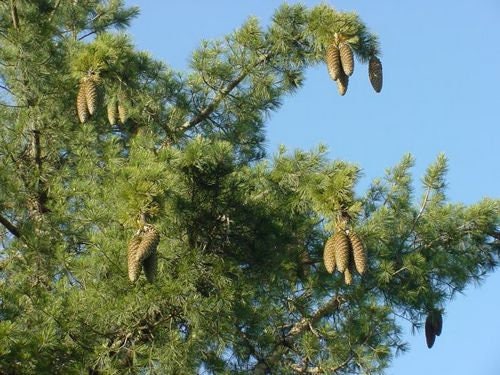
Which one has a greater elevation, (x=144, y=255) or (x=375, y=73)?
(x=375, y=73)

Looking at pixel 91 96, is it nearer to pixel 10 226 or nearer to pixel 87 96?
pixel 87 96

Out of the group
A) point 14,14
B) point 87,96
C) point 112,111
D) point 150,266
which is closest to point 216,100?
point 112,111

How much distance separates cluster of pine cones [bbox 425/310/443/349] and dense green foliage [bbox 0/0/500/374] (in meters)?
0.10

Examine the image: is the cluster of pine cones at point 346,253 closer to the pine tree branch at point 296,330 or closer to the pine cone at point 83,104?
the pine tree branch at point 296,330

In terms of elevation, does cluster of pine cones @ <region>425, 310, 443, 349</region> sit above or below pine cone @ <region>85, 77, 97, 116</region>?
below

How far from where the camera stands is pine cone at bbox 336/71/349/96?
630cm

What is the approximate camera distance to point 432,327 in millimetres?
7223

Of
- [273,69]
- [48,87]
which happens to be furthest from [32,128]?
[273,69]

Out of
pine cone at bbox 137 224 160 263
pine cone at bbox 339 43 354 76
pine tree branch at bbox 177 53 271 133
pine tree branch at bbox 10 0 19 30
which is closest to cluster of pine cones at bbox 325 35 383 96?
pine cone at bbox 339 43 354 76

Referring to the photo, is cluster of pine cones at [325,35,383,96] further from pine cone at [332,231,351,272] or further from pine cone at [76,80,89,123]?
pine cone at [76,80,89,123]

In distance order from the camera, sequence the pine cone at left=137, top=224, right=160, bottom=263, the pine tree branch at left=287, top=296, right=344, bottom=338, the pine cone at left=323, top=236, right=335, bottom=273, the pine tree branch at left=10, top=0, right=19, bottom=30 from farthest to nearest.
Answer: the pine tree branch at left=10, top=0, right=19, bottom=30, the pine tree branch at left=287, top=296, right=344, bottom=338, the pine cone at left=323, top=236, right=335, bottom=273, the pine cone at left=137, top=224, right=160, bottom=263

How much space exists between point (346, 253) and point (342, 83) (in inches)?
54.3

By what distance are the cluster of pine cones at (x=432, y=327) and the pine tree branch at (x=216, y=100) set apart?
2.15m

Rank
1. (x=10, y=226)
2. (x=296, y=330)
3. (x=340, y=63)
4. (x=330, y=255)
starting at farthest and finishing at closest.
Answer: (x=10, y=226) → (x=296, y=330) → (x=340, y=63) → (x=330, y=255)
